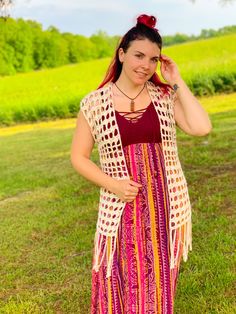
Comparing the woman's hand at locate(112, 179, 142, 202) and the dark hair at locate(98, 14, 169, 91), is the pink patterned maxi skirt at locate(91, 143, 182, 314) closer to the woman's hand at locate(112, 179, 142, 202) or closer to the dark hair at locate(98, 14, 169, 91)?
the woman's hand at locate(112, 179, 142, 202)

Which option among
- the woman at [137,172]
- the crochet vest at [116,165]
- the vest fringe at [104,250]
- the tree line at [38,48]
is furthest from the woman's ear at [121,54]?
the tree line at [38,48]

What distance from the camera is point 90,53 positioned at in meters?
77.4

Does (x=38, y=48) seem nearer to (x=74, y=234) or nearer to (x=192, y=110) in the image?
(x=74, y=234)

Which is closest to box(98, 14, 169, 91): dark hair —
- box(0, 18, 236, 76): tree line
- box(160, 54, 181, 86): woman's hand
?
box(160, 54, 181, 86): woman's hand

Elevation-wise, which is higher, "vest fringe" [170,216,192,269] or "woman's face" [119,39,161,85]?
"woman's face" [119,39,161,85]

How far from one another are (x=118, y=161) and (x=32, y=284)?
236cm

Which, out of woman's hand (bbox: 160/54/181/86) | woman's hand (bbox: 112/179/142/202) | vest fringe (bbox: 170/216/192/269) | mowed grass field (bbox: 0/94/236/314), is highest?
woman's hand (bbox: 160/54/181/86)

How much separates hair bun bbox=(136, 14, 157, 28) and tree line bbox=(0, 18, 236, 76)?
48044mm

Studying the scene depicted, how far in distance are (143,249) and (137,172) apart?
0.33 m

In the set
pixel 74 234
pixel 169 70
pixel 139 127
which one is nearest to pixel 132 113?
pixel 139 127

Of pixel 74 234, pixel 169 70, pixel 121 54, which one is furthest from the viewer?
pixel 74 234

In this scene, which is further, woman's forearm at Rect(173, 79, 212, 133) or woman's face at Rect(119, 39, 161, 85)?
woman's forearm at Rect(173, 79, 212, 133)

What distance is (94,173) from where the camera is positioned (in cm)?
229

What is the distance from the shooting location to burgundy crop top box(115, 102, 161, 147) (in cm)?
222
